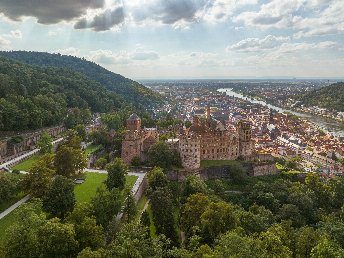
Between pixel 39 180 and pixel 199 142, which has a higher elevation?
pixel 199 142

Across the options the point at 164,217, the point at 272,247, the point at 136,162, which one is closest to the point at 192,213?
the point at 164,217

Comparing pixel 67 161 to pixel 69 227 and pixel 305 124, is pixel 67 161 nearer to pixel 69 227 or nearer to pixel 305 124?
pixel 69 227

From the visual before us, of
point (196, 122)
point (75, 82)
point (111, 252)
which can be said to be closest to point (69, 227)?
point (111, 252)

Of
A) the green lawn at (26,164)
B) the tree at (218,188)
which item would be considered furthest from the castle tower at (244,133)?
the green lawn at (26,164)

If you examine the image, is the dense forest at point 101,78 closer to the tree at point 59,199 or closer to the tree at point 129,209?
the tree at point 129,209

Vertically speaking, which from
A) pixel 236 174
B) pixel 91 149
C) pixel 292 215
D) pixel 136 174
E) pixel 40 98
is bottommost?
pixel 292 215

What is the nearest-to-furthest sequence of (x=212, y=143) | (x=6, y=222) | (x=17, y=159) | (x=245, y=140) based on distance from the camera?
(x=6, y=222) → (x=17, y=159) → (x=212, y=143) → (x=245, y=140)

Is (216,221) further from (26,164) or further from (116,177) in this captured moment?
(26,164)
